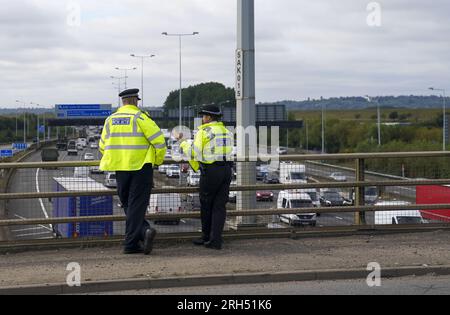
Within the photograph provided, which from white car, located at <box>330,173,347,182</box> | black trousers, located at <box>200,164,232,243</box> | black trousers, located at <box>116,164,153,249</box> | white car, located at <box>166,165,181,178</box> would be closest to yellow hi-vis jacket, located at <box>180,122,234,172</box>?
black trousers, located at <box>200,164,232,243</box>

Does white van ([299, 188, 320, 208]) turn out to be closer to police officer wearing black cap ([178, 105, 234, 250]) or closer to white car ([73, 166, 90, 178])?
police officer wearing black cap ([178, 105, 234, 250])

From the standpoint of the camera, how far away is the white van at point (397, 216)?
39.5 feet

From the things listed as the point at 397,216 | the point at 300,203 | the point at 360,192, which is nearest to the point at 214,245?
the point at 300,203

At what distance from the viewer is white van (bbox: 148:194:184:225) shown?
11.1 m

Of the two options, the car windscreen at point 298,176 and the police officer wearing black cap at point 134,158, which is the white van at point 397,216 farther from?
the police officer wearing black cap at point 134,158

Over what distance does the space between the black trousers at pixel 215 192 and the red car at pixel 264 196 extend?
135cm

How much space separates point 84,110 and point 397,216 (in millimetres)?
10286

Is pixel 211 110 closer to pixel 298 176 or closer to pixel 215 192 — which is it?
pixel 215 192

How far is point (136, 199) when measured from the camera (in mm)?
9953

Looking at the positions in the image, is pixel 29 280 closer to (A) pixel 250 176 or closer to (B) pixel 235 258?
(B) pixel 235 258

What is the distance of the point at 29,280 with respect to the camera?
28.2ft

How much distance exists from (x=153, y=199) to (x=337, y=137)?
7842 cm
